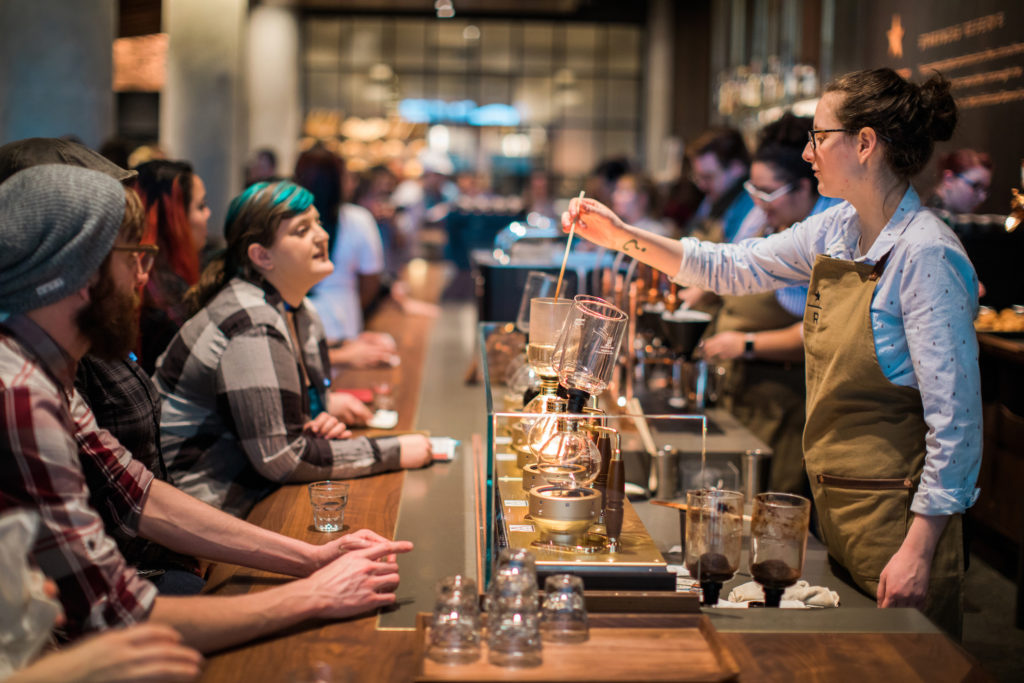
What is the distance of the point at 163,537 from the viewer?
1827 millimetres

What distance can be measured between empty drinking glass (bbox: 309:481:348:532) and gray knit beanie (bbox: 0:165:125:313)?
0.82 metres

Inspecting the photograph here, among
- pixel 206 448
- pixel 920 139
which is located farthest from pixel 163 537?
pixel 920 139

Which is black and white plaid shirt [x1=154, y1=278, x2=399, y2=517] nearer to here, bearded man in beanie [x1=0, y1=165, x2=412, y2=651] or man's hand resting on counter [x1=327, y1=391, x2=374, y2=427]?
man's hand resting on counter [x1=327, y1=391, x2=374, y2=427]

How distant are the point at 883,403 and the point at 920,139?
56 cm

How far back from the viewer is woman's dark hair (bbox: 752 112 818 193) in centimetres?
343

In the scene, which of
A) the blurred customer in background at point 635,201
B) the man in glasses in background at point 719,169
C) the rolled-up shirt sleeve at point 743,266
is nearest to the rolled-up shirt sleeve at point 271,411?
the rolled-up shirt sleeve at point 743,266

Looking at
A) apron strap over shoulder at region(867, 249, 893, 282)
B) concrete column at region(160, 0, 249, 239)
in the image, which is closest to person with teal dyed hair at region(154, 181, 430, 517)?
apron strap over shoulder at region(867, 249, 893, 282)

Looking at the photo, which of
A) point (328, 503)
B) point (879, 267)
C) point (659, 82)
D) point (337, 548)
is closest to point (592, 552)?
point (337, 548)

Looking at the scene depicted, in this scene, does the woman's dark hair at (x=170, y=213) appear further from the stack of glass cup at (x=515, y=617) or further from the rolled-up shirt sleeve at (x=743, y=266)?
the stack of glass cup at (x=515, y=617)

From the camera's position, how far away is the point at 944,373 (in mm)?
1918

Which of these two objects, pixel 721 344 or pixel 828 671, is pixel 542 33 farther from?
pixel 828 671

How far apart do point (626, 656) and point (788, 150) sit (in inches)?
95.4

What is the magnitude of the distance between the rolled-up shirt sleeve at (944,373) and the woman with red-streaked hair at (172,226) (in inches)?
90.4

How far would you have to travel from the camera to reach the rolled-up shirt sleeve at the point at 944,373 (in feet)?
6.27
